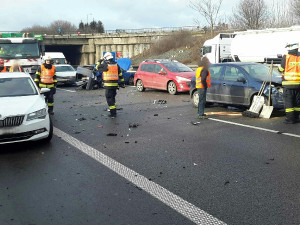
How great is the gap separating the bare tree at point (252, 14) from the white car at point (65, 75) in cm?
3140

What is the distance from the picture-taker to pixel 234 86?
10484 millimetres

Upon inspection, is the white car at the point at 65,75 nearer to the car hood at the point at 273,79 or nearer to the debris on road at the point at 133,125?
the debris on road at the point at 133,125

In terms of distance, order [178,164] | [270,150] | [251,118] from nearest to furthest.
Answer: [178,164]
[270,150]
[251,118]

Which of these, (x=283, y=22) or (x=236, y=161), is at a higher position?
(x=283, y=22)

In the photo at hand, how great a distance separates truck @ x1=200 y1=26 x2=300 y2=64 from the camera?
22453 mm

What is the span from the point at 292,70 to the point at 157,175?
5482 millimetres

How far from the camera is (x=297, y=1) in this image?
136 ft

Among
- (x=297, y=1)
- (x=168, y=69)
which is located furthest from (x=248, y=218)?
(x=297, y=1)

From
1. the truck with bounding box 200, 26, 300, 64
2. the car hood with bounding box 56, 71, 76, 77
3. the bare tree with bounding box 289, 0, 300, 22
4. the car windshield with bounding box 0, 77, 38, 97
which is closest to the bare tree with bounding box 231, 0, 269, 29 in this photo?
the bare tree with bounding box 289, 0, 300, 22

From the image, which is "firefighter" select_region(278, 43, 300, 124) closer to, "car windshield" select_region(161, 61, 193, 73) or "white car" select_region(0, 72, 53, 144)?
"white car" select_region(0, 72, 53, 144)

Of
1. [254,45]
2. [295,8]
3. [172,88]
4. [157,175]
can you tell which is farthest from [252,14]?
[157,175]

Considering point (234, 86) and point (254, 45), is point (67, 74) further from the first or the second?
point (234, 86)

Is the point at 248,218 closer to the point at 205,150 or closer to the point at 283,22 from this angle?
the point at 205,150

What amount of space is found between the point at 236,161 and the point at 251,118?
423 centimetres
